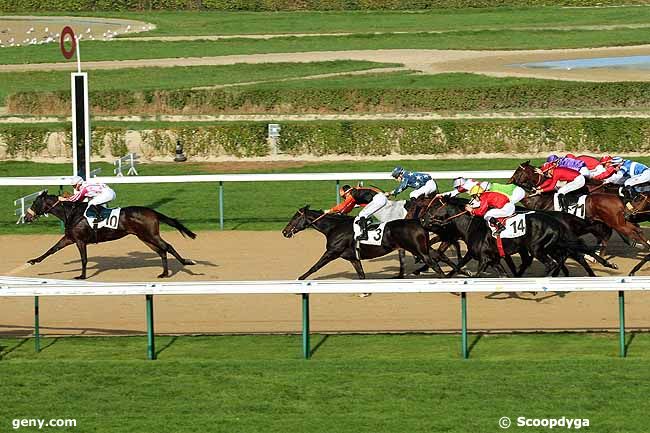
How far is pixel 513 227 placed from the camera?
13852 mm

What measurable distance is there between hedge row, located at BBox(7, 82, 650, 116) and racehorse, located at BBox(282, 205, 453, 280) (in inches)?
725

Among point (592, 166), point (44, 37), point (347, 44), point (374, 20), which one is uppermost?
point (374, 20)

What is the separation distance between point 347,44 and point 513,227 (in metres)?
33.8

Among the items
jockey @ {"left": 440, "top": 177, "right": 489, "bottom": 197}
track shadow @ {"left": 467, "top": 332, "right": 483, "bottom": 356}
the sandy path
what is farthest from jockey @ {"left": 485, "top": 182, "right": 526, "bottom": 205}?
the sandy path

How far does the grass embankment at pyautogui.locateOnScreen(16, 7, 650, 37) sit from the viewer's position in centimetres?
5269

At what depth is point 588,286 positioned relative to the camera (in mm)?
11445

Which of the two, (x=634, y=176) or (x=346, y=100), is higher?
(x=346, y=100)

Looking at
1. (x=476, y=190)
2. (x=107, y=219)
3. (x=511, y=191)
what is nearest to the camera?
(x=476, y=190)

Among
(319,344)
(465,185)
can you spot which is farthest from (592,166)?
(319,344)

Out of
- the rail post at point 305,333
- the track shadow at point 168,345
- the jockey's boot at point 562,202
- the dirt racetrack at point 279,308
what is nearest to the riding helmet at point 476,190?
the dirt racetrack at point 279,308

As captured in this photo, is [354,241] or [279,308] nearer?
[279,308]

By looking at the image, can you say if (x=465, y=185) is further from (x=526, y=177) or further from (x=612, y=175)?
(x=612, y=175)

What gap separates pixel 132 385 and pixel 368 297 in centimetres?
428

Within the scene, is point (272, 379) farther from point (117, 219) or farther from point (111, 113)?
point (111, 113)
